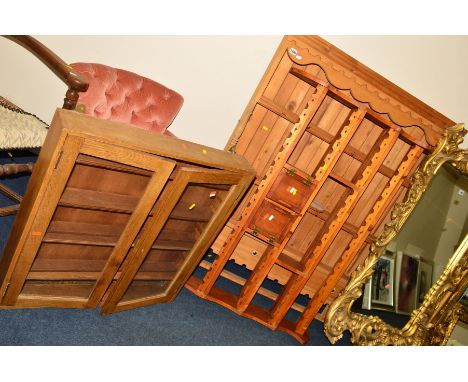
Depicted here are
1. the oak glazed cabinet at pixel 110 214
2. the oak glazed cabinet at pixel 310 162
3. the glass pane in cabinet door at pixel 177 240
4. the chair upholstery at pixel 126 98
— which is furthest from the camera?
the oak glazed cabinet at pixel 310 162

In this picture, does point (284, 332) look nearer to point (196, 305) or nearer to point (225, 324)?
point (225, 324)

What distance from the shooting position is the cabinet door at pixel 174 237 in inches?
79.4

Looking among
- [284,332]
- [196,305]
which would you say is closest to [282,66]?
[196,305]

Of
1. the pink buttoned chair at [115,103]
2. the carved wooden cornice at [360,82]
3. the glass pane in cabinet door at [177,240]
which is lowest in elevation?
the glass pane in cabinet door at [177,240]

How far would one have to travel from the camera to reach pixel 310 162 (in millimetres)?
3256

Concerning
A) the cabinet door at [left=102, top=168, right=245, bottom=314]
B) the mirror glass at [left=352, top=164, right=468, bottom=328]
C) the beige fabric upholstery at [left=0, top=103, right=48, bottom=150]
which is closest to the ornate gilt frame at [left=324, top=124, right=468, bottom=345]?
the mirror glass at [left=352, top=164, right=468, bottom=328]

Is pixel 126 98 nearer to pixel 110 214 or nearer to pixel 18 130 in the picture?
pixel 18 130

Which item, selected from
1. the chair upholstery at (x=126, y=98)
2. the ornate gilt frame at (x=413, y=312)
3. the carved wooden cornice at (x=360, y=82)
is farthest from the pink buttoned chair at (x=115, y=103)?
the ornate gilt frame at (x=413, y=312)

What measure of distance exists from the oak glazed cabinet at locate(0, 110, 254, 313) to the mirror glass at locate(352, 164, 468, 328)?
1.69 metres

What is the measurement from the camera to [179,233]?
2.40m

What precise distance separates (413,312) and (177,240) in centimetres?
217

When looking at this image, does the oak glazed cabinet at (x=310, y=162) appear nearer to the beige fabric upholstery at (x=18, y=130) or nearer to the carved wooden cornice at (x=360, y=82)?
the carved wooden cornice at (x=360, y=82)

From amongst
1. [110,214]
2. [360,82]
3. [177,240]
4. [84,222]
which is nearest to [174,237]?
[177,240]

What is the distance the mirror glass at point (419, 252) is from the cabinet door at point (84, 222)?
218cm
